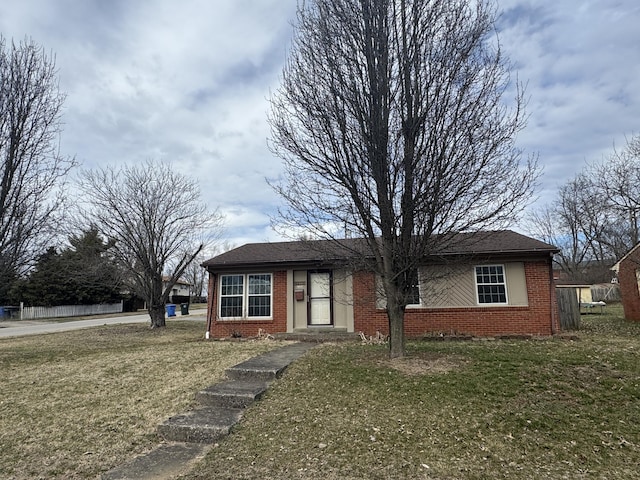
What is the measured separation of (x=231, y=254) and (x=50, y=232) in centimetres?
577

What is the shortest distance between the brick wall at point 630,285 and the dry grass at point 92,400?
15480 millimetres

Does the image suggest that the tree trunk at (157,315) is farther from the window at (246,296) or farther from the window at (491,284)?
the window at (491,284)

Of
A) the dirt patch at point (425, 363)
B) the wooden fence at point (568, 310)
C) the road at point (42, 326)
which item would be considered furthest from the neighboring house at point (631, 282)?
the road at point (42, 326)

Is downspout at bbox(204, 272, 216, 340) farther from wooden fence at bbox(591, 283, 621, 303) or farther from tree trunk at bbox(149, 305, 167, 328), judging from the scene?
wooden fence at bbox(591, 283, 621, 303)

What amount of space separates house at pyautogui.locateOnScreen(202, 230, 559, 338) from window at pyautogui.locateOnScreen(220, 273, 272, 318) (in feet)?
0.11

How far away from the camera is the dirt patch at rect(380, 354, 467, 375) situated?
22.4ft

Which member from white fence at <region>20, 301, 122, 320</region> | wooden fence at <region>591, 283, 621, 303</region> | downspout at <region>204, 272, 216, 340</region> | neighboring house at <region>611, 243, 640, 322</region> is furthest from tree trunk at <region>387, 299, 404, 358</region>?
wooden fence at <region>591, 283, 621, 303</region>

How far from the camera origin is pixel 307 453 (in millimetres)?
4223

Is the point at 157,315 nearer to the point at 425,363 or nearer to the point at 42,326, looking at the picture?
the point at 42,326

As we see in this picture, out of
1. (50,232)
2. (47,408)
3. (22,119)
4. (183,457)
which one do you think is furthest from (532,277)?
(22,119)

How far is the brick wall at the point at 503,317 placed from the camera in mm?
11492

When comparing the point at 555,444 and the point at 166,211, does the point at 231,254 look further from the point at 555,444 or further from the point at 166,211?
the point at 555,444

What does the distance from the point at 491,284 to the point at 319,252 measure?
18.3ft

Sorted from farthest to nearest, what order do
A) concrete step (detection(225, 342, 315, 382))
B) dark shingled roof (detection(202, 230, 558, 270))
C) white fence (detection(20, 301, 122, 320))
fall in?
white fence (detection(20, 301, 122, 320)), dark shingled roof (detection(202, 230, 558, 270)), concrete step (detection(225, 342, 315, 382))
